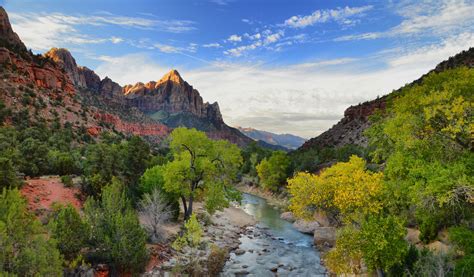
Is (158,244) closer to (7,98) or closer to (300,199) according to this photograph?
(300,199)

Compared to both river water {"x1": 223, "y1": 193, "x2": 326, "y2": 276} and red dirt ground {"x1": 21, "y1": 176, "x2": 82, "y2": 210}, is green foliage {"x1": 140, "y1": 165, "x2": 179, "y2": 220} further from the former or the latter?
river water {"x1": 223, "y1": 193, "x2": 326, "y2": 276}

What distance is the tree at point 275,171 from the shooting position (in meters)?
74.6

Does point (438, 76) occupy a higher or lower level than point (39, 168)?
higher

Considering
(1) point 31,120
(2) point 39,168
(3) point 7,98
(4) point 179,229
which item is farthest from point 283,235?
(3) point 7,98

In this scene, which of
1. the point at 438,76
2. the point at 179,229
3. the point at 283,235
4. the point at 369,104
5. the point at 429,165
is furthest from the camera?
the point at 369,104

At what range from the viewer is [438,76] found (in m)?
23.5

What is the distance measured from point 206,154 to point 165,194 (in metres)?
5.75

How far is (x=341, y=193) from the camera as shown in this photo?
22078 mm

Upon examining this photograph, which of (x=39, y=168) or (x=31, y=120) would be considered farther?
(x=31, y=120)

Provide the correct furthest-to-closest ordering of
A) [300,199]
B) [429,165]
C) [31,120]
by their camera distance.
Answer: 1. [31,120]
2. [300,199]
3. [429,165]

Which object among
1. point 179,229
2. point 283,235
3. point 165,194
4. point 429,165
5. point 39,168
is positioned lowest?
point 283,235

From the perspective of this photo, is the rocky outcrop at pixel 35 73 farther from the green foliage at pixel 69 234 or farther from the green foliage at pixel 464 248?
the green foliage at pixel 464 248

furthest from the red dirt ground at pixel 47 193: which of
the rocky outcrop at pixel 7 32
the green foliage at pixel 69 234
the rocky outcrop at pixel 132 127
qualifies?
the rocky outcrop at pixel 7 32

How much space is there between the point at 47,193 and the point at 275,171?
53.6 metres
